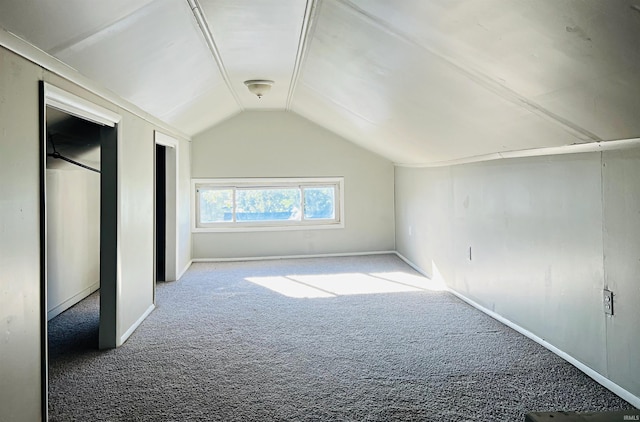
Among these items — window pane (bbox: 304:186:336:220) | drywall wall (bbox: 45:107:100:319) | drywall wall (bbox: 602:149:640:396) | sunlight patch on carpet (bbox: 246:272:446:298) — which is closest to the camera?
drywall wall (bbox: 602:149:640:396)

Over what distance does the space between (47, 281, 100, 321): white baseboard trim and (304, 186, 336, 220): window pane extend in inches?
128

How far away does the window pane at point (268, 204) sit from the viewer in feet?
23.4

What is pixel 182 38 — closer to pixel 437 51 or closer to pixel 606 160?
pixel 437 51

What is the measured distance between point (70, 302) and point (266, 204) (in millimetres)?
3299

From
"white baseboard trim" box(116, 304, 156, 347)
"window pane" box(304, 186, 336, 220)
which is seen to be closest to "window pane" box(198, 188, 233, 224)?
"window pane" box(304, 186, 336, 220)

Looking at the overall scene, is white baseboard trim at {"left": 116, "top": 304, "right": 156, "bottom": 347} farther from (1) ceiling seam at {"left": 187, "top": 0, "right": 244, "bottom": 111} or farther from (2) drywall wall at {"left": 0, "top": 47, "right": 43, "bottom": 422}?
(1) ceiling seam at {"left": 187, "top": 0, "right": 244, "bottom": 111}

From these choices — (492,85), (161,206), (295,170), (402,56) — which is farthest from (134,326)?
(295,170)

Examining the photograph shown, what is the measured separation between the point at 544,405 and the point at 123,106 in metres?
3.34

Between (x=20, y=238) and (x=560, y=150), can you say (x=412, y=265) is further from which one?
(x=20, y=238)

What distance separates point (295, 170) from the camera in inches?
280

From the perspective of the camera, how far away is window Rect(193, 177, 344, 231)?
277 inches

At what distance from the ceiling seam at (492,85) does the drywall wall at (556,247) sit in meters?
0.26

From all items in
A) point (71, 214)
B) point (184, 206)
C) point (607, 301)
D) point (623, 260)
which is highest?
point (184, 206)

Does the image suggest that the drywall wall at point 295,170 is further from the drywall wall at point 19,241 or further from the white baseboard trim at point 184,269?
the drywall wall at point 19,241
